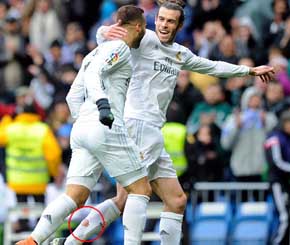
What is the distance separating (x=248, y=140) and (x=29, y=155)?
313 cm

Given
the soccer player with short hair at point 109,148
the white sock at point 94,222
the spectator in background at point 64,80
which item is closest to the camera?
the soccer player with short hair at point 109,148

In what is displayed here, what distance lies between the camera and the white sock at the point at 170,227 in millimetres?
13094

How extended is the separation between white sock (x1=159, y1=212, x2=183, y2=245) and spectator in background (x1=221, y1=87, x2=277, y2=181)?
18.5 feet

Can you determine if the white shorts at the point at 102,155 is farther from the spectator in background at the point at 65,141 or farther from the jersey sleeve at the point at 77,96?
the spectator in background at the point at 65,141

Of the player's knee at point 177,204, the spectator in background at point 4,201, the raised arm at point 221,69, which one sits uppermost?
the raised arm at point 221,69

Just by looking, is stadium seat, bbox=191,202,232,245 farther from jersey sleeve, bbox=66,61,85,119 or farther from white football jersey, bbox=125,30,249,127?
jersey sleeve, bbox=66,61,85,119

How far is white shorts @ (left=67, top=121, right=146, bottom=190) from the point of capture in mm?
12242

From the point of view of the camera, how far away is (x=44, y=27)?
74.8 ft

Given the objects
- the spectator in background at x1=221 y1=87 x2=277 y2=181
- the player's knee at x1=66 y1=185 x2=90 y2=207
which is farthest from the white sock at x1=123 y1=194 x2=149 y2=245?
the spectator in background at x1=221 y1=87 x2=277 y2=181

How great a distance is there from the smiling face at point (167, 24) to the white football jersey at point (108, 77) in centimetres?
87

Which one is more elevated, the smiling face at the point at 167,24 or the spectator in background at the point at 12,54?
the smiling face at the point at 167,24

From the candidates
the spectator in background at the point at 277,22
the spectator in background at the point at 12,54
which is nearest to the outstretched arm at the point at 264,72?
the spectator in background at the point at 277,22

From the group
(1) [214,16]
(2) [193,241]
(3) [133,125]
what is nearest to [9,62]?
(1) [214,16]

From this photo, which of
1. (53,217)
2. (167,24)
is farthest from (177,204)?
(167,24)
